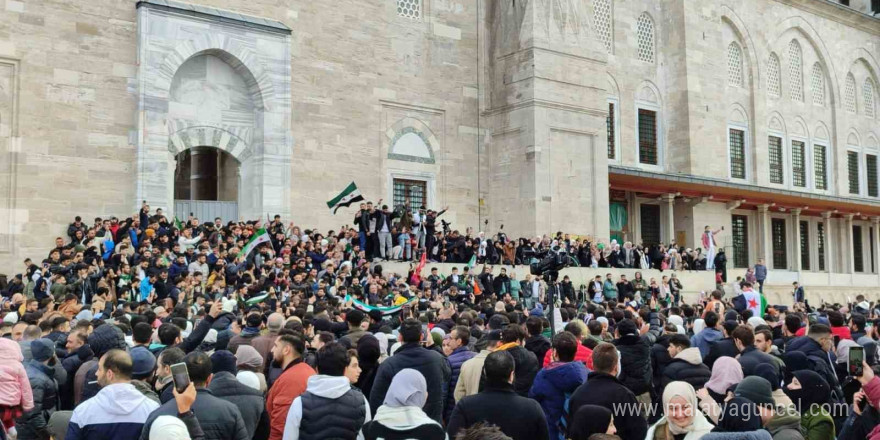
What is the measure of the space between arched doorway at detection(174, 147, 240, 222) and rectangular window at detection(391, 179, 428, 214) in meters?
5.14

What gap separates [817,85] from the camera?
41938 millimetres

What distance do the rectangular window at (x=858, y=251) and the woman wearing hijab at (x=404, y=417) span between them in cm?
4192

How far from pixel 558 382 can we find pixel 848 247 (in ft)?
131

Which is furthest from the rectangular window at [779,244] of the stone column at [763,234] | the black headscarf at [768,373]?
the black headscarf at [768,373]

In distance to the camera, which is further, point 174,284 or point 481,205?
point 481,205

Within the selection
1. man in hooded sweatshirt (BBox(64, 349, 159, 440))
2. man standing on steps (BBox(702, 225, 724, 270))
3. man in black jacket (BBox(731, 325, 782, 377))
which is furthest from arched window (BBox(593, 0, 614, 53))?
man in hooded sweatshirt (BBox(64, 349, 159, 440))

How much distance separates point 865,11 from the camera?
46188 mm

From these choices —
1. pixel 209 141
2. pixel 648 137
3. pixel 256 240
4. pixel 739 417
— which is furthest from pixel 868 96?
pixel 739 417

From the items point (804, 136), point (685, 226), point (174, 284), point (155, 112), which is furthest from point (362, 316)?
point (804, 136)

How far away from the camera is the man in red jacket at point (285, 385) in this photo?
6.24 metres

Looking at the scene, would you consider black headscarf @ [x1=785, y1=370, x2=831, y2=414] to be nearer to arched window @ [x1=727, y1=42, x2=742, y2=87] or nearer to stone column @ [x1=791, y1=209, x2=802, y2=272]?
arched window @ [x1=727, y1=42, x2=742, y2=87]

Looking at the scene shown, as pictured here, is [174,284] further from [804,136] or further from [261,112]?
[804,136]

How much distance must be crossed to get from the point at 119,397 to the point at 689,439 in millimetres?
3255

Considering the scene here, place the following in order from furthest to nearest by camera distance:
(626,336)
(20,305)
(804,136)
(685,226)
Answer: (804,136)
(685,226)
(20,305)
(626,336)
